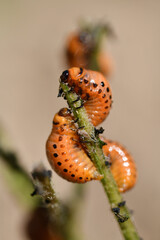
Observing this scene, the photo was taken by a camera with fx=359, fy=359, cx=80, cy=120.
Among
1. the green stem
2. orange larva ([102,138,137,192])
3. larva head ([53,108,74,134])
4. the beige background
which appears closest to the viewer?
the green stem

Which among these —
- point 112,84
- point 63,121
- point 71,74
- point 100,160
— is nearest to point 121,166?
point 100,160

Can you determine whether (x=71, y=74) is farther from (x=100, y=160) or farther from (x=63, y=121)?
(x=100, y=160)

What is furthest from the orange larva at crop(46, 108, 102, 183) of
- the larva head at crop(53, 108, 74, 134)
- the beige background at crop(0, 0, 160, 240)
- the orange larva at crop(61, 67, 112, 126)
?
the beige background at crop(0, 0, 160, 240)

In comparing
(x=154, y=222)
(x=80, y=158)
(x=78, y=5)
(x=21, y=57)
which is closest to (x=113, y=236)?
(x=154, y=222)

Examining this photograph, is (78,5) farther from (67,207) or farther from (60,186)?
(67,207)

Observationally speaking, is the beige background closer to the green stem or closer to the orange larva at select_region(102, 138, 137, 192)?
the orange larva at select_region(102, 138, 137, 192)

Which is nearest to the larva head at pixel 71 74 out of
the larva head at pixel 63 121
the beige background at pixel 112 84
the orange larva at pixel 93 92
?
the orange larva at pixel 93 92
